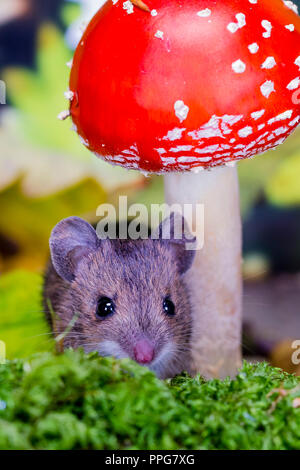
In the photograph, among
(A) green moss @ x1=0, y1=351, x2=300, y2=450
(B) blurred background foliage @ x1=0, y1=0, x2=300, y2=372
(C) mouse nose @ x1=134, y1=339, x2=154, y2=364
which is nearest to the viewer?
(A) green moss @ x1=0, y1=351, x2=300, y2=450

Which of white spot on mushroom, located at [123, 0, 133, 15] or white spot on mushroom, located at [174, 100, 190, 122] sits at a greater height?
white spot on mushroom, located at [123, 0, 133, 15]

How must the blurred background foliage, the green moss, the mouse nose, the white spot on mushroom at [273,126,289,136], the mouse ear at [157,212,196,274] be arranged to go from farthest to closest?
the blurred background foliage
the mouse ear at [157,212,196,274]
the white spot on mushroom at [273,126,289,136]
the mouse nose
the green moss

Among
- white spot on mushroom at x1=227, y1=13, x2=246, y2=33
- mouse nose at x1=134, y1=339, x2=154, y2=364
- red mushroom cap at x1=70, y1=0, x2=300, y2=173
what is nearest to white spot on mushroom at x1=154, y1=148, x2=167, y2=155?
Result: red mushroom cap at x1=70, y1=0, x2=300, y2=173

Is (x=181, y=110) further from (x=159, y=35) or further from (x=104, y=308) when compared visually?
(x=104, y=308)

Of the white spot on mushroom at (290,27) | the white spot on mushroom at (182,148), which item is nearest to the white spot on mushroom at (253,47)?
the white spot on mushroom at (290,27)

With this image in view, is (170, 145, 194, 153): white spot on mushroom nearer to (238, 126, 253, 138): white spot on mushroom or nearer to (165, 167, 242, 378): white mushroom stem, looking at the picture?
(238, 126, 253, 138): white spot on mushroom

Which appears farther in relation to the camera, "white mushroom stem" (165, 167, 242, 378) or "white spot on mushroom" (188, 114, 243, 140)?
"white mushroom stem" (165, 167, 242, 378)

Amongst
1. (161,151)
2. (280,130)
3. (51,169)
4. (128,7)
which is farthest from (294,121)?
(51,169)
